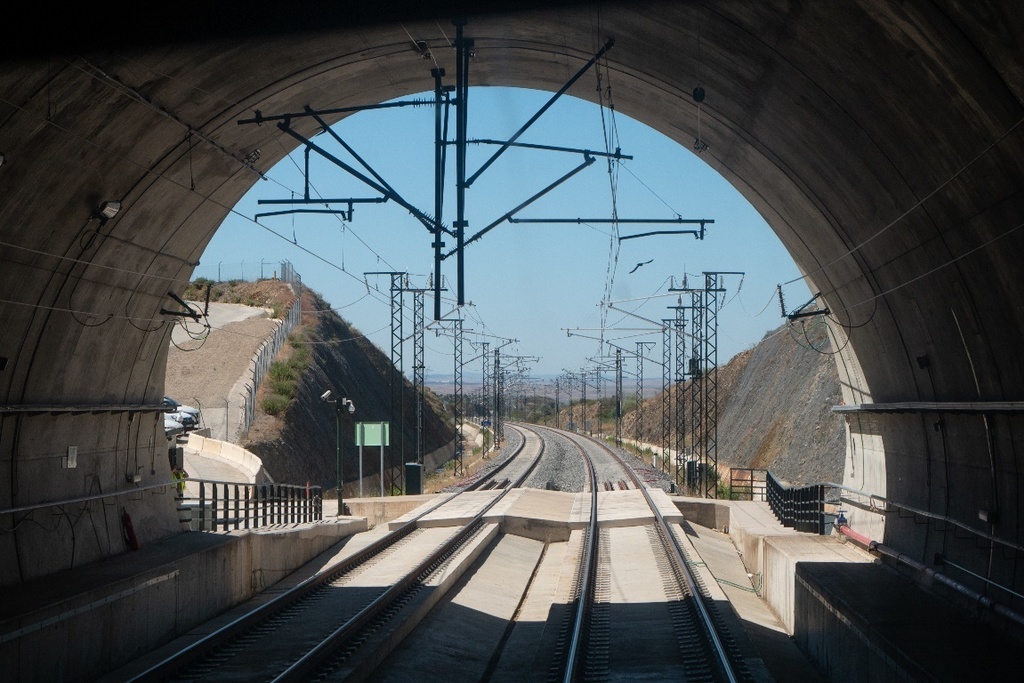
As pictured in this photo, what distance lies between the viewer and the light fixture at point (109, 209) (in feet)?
42.2

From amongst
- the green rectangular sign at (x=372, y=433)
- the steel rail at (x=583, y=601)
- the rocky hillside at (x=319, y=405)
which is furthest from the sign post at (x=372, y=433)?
the rocky hillside at (x=319, y=405)

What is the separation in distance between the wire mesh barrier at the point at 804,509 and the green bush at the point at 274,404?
29.1 meters

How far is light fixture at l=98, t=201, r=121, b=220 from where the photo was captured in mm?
12875

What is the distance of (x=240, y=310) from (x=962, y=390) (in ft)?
185

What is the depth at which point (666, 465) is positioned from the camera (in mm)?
56719

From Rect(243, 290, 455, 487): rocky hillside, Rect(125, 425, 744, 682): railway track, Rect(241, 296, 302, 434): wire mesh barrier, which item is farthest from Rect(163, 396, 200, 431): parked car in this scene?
Rect(125, 425, 744, 682): railway track

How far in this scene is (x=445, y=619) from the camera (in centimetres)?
1600

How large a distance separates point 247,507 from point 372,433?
1371 cm

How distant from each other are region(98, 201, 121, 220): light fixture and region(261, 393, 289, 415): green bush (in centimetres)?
3641

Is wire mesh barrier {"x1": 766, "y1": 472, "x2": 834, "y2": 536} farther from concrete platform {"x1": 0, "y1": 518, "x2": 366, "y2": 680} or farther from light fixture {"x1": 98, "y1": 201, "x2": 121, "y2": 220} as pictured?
light fixture {"x1": 98, "y1": 201, "x2": 121, "y2": 220}

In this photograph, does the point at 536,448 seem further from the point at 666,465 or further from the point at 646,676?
the point at 646,676

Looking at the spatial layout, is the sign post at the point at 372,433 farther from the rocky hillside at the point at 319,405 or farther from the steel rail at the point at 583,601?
the rocky hillside at the point at 319,405

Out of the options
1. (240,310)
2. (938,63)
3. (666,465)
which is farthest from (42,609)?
(240,310)

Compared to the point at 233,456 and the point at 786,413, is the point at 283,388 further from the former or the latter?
the point at 786,413
